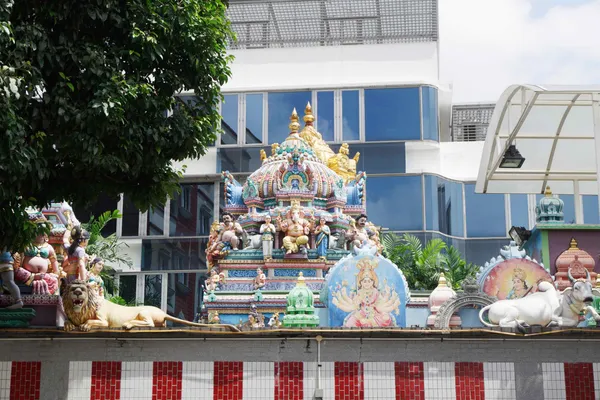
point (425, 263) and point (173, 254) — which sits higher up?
point (173, 254)

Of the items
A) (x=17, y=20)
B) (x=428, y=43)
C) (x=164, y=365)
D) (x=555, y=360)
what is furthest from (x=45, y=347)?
(x=428, y=43)

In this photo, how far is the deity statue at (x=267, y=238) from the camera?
84.3 feet

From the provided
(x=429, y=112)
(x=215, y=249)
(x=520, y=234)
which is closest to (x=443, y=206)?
(x=429, y=112)

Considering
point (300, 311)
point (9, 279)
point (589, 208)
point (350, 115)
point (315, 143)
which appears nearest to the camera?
point (9, 279)

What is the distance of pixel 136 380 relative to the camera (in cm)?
1510

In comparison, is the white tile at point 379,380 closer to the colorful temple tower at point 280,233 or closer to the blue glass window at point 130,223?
the colorful temple tower at point 280,233

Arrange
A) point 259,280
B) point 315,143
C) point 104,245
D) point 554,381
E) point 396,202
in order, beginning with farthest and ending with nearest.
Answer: point 396,202, point 104,245, point 315,143, point 259,280, point 554,381

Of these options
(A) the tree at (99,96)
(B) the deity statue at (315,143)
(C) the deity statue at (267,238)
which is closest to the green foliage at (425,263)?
(B) the deity statue at (315,143)

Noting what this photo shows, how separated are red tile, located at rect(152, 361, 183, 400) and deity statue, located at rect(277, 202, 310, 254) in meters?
10.5

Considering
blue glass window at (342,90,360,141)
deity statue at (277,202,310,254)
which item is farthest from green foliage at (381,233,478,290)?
deity statue at (277,202,310,254)

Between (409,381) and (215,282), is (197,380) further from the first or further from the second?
(215,282)

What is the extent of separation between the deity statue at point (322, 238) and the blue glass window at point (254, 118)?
1753 cm

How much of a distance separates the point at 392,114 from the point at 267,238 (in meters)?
18.0

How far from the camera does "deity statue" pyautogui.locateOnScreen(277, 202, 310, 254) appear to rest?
25531 mm
